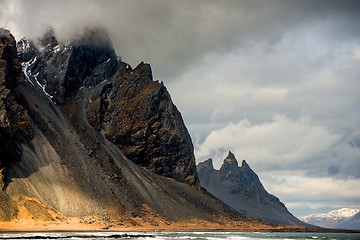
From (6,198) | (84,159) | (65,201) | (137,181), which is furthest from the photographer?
(137,181)

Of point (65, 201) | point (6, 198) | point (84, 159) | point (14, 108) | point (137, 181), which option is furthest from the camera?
point (137, 181)

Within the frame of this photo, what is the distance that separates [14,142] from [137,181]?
191 ft

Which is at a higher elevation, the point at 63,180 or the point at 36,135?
the point at 36,135

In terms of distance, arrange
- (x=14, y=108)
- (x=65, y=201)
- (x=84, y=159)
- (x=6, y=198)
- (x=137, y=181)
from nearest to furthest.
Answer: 1. (x=6, y=198)
2. (x=65, y=201)
3. (x=14, y=108)
4. (x=84, y=159)
5. (x=137, y=181)

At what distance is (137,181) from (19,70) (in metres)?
65.4

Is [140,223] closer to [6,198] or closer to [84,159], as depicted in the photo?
Answer: [84,159]

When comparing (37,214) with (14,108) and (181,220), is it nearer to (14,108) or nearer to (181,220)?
(14,108)

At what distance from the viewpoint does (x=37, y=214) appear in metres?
138

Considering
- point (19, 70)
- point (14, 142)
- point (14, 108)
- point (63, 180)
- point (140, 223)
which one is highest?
point (19, 70)

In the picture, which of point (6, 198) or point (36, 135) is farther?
point (36, 135)

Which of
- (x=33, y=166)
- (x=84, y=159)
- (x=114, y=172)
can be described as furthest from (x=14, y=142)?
(x=114, y=172)

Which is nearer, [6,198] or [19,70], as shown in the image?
[6,198]

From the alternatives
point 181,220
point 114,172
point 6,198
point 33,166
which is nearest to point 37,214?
point 6,198

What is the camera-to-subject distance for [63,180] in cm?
16125
